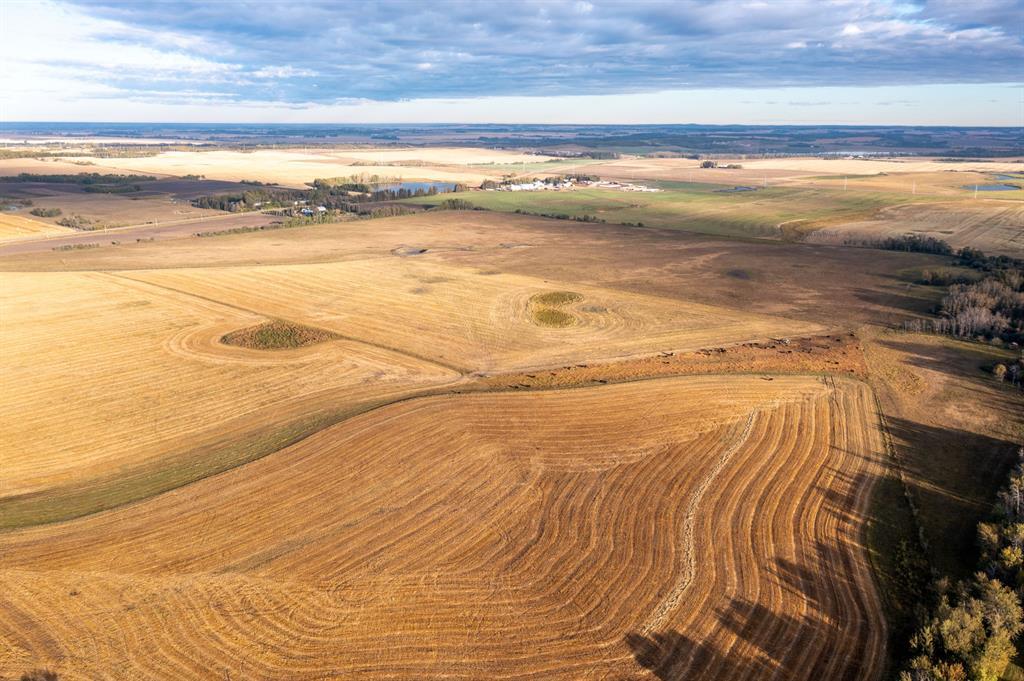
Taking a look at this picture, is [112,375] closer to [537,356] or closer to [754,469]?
[537,356]

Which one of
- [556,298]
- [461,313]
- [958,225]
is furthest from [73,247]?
[958,225]

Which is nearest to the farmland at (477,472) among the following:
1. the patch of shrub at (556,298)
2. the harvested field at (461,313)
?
the harvested field at (461,313)

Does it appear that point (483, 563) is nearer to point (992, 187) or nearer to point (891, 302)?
point (891, 302)

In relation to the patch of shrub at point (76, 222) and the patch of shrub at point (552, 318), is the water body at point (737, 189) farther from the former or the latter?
the patch of shrub at point (76, 222)

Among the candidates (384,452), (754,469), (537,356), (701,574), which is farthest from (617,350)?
(701,574)

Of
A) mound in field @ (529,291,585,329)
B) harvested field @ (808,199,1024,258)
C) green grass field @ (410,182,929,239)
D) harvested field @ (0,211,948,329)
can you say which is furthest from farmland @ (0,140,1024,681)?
green grass field @ (410,182,929,239)
